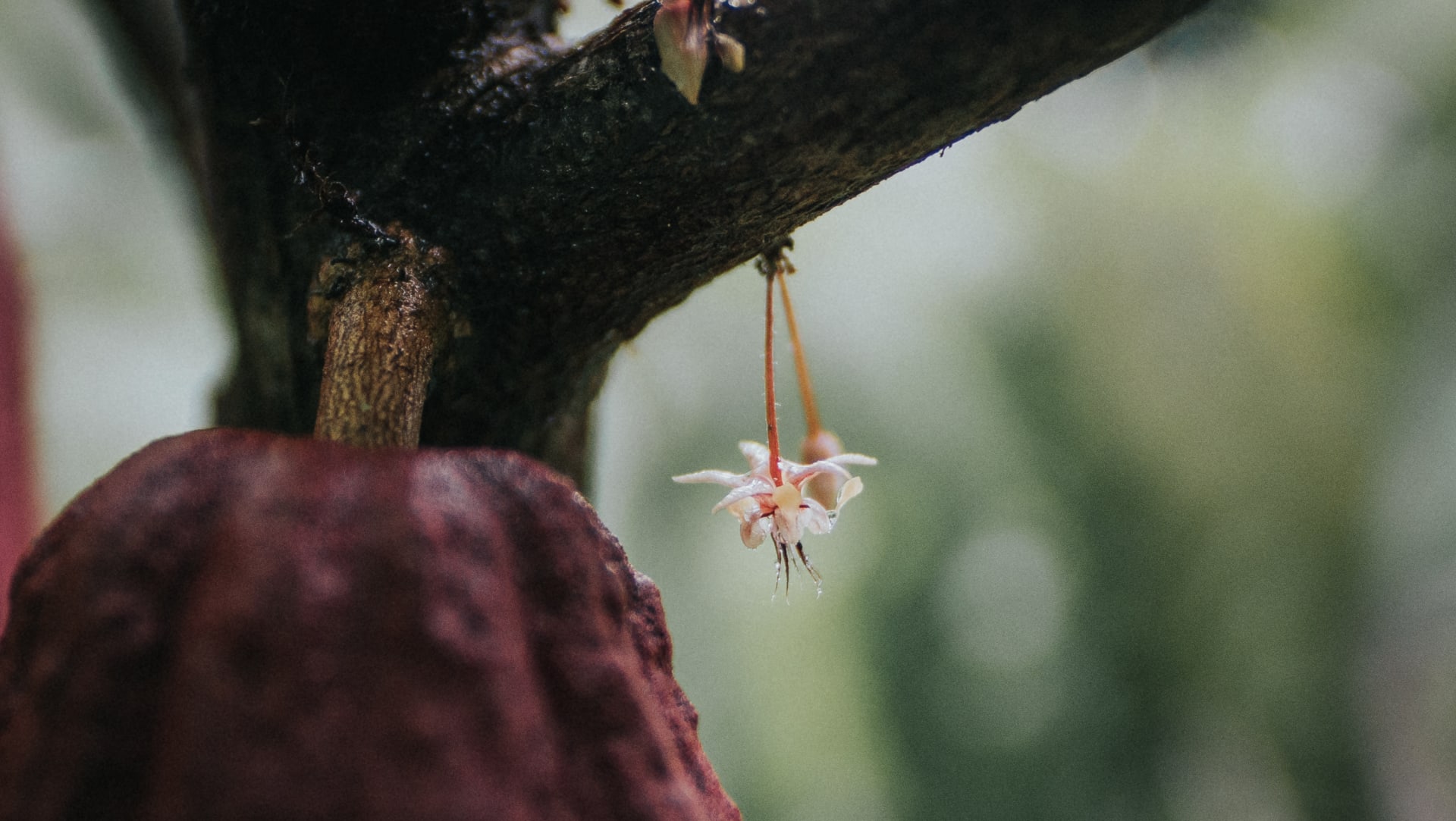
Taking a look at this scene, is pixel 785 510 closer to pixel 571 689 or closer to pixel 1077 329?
pixel 571 689

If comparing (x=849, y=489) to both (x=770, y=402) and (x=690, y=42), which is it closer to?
(x=770, y=402)

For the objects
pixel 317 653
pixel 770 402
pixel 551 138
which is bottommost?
pixel 317 653

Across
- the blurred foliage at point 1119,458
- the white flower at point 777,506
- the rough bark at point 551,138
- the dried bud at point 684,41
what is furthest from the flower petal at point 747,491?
the blurred foliage at point 1119,458

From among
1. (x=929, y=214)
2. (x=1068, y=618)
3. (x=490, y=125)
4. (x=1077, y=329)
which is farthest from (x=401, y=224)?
(x=1068, y=618)

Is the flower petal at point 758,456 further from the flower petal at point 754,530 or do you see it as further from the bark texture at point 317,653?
the bark texture at point 317,653

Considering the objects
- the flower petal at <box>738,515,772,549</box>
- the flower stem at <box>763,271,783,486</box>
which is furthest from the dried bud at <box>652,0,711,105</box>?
the flower petal at <box>738,515,772,549</box>

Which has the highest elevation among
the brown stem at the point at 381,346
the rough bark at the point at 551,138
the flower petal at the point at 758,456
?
the rough bark at the point at 551,138

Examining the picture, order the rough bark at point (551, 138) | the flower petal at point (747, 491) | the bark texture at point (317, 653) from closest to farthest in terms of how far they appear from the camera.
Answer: the bark texture at point (317, 653), the rough bark at point (551, 138), the flower petal at point (747, 491)

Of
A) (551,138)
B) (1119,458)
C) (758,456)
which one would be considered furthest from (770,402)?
(1119,458)
